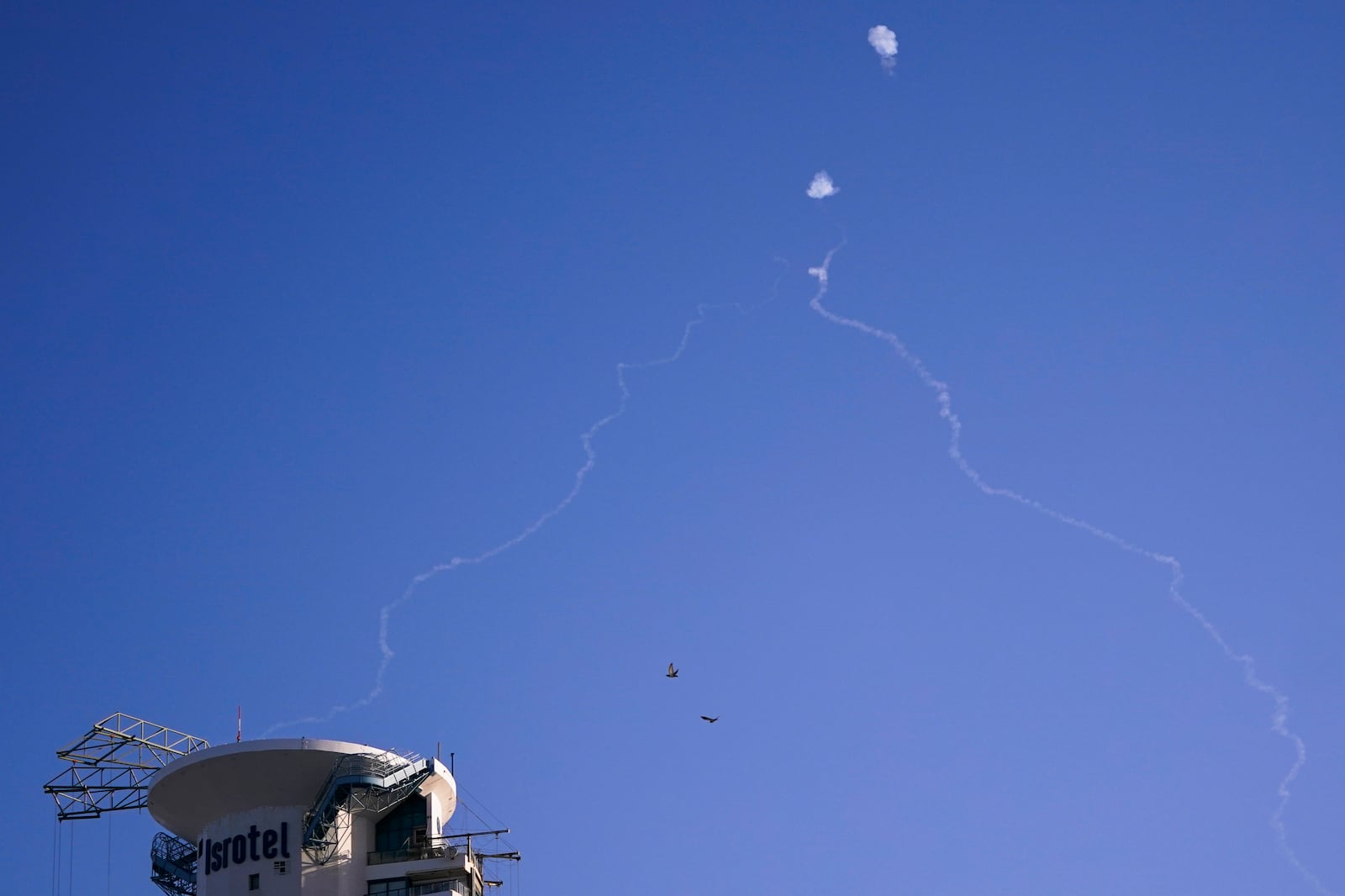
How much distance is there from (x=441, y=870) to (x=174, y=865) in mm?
22358

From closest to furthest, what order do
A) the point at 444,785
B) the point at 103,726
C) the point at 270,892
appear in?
1. the point at 270,892
2. the point at 444,785
3. the point at 103,726

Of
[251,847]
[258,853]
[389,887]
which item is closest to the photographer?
[258,853]

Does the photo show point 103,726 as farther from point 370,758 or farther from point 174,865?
point 370,758

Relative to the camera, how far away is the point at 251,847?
136m

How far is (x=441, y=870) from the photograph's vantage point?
13762 cm

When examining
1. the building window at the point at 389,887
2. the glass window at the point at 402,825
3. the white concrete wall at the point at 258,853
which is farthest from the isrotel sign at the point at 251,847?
the glass window at the point at 402,825

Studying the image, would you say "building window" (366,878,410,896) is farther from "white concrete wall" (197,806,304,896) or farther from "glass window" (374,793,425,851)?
"white concrete wall" (197,806,304,896)

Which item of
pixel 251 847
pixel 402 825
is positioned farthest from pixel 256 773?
pixel 402 825

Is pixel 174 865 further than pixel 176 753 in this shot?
No

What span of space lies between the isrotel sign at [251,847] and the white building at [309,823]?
58 mm

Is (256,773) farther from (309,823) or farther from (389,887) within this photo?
(389,887)

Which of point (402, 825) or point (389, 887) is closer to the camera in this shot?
point (389, 887)

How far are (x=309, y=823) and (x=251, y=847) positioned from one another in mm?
4416

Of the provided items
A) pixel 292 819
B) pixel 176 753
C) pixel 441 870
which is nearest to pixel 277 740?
pixel 292 819
